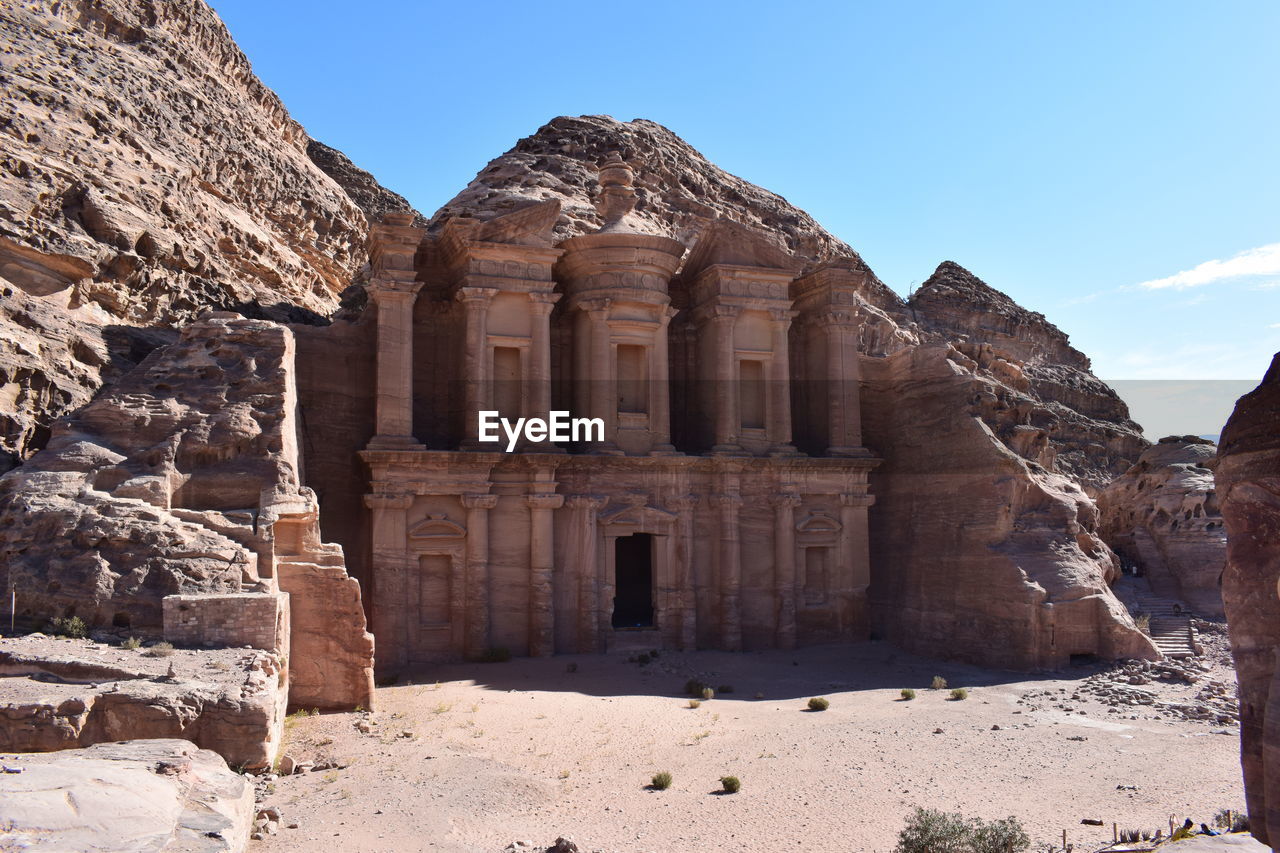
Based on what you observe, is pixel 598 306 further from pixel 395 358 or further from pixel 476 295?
pixel 395 358

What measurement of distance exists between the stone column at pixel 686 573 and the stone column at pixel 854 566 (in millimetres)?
4653

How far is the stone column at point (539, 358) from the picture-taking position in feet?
83.4

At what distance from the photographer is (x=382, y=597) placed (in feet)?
74.7

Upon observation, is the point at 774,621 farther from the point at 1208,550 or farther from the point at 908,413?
the point at 1208,550

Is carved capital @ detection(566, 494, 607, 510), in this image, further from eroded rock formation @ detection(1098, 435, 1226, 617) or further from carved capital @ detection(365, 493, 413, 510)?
eroded rock formation @ detection(1098, 435, 1226, 617)

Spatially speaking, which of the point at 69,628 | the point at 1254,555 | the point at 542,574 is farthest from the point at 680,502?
the point at 1254,555

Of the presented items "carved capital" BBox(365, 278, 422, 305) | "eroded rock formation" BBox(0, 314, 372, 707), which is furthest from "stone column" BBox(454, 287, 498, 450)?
"eroded rock formation" BBox(0, 314, 372, 707)

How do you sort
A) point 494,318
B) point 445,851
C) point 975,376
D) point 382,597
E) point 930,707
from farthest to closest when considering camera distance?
point 975,376, point 494,318, point 382,597, point 930,707, point 445,851

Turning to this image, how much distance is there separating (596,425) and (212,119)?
17181 mm

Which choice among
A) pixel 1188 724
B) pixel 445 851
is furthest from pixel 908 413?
pixel 445 851

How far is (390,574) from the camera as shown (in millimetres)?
22984

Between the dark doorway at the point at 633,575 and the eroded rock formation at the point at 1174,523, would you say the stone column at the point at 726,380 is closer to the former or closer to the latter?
the dark doorway at the point at 633,575

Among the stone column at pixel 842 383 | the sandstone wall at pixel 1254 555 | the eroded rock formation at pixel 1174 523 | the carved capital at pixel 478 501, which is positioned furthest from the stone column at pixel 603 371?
the sandstone wall at pixel 1254 555

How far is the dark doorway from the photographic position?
3003 centimetres
